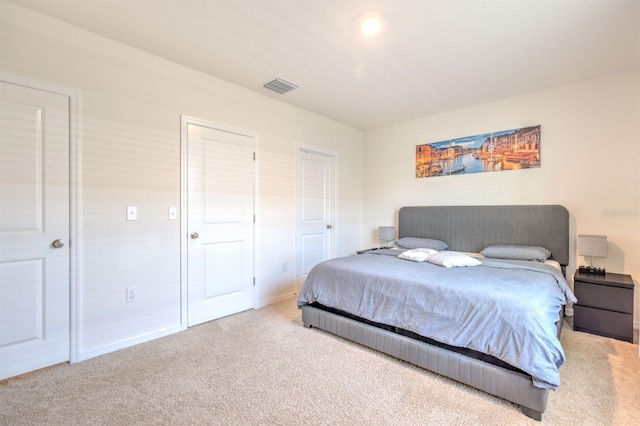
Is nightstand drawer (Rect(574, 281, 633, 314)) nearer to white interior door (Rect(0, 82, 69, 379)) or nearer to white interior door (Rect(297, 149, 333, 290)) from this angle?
white interior door (Rect(297, 149, 333, 290))

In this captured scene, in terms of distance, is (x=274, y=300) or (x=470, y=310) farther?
(x=274, y=300)

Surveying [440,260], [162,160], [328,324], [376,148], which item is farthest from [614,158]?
[162,160]

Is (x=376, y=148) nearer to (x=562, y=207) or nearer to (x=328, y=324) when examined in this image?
(x=562, y=207)

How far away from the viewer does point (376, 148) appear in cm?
501

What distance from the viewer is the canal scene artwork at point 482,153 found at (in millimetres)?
3482

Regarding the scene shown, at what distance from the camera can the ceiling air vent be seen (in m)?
3.19

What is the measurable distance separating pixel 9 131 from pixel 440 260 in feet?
11.7

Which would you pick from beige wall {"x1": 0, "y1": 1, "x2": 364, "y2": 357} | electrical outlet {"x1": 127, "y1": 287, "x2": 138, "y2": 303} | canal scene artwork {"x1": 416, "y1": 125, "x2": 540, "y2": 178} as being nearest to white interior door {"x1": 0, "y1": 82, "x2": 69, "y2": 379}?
beige wall {"x1": 0, "y1": 1, "x2": 364, "y2": 357}

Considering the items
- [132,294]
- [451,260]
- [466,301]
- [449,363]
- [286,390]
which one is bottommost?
[286,390]

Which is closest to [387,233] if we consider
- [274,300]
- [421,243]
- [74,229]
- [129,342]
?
[421,243]

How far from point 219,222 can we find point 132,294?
1045mm

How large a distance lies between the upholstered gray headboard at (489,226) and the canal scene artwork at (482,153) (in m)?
0.54

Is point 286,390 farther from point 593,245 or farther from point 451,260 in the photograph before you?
point 593,245

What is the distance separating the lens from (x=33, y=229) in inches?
83.3
